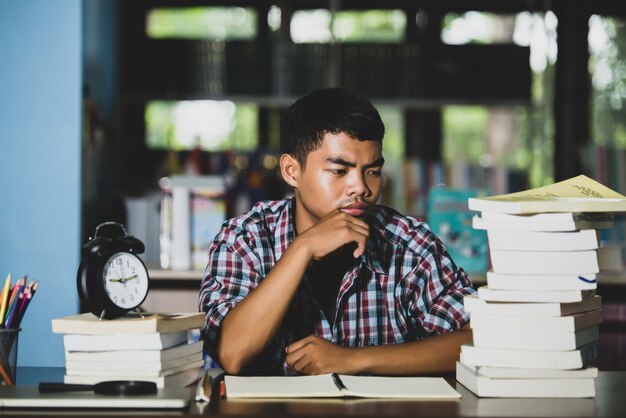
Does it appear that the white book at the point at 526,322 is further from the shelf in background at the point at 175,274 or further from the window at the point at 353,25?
the window at the point at 353,25

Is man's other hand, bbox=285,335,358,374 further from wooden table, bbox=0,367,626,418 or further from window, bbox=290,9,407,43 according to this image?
window, bbox=290,9,407,43

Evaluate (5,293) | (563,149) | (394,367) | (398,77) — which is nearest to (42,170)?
(5,293)

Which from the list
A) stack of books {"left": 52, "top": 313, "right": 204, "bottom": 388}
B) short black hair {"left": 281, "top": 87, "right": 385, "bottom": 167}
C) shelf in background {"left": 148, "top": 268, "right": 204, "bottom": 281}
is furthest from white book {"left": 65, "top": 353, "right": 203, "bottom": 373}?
shelf in background {"left": 148, "top": 268, "right": 204, "bottom": 281}

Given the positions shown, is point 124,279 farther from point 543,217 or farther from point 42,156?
point 42,156

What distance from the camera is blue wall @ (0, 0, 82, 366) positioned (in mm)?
2562

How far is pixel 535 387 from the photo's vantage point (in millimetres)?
1587

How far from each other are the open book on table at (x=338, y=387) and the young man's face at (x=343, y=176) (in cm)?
47

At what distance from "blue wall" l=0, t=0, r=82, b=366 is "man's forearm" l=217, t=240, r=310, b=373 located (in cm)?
81

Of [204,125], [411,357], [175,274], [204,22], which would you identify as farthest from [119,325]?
[204,22]

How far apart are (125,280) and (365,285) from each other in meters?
0.69

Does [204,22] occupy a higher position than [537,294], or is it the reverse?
[204,22]

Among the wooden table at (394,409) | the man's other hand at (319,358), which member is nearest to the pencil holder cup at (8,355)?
the wooden table at (394,409)

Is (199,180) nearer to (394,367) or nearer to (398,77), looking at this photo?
(398,77)

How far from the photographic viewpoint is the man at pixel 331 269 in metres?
1.91
